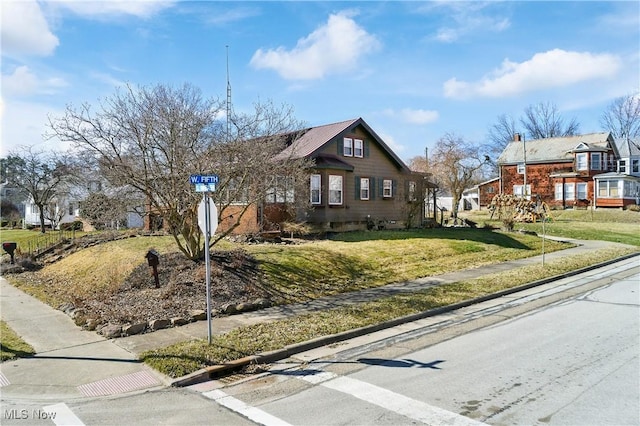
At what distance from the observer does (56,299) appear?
12883 mm

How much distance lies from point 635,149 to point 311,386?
5494 centimetres

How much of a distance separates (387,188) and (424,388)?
74.5 feet

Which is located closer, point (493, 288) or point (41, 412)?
point (41, 412)

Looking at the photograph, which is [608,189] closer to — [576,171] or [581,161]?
[576,171]

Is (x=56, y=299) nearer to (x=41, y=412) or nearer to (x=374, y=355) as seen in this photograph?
(x=41, y=412)

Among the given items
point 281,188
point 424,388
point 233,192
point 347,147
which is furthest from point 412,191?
point 424,388

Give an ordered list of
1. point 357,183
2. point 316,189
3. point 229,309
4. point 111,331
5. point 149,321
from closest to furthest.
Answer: point 111,331 < point 149,321 < point 229,309 < point 316,189 < point 357,183

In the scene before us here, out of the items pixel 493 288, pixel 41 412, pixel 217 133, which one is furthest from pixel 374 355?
pixel 217 133

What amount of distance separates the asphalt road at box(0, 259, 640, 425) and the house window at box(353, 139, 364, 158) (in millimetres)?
18180

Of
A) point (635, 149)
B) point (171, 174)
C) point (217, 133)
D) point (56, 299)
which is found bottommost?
point (56, 299)

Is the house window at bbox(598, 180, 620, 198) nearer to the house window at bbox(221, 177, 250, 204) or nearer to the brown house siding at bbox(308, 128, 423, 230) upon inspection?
the brown house siding at bbox(308, 128, 423, 230)

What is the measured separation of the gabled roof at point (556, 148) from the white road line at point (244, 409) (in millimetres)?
45943

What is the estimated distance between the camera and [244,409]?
18.4 feet

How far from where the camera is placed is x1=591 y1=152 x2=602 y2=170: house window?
151ft
